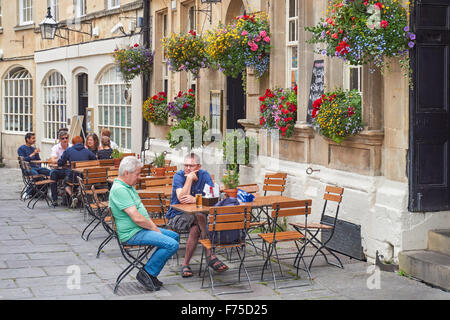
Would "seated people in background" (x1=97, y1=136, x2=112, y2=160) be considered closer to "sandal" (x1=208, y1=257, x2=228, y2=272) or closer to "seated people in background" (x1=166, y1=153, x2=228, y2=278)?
"seated people in background" (x1=166, y1=153, x2=228, y2=278)

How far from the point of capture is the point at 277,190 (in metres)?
10.4

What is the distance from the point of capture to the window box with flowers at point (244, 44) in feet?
36.5

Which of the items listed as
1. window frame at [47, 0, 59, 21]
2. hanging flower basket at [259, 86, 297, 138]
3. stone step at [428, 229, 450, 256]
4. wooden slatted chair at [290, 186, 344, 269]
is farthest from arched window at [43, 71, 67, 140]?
stone step at [428, 229, 450, 256]

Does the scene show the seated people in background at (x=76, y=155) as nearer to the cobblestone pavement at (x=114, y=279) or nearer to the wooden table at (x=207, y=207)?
the cobblestone pavement at (x=114, y=279)

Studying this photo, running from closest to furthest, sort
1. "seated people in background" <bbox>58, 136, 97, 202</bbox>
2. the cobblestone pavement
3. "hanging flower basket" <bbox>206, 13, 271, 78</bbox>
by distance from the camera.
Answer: the cobblestone pavement
"hanging flower basket" <bbox>206, 13, 271, 78</bbox>
"seated people in background" <bbox>58, 136, 97, 202</bbox>

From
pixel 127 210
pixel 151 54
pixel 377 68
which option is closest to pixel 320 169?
pixel 377 68

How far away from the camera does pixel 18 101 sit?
25.4 m

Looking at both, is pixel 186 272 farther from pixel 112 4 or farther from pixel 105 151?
pixel 112 4

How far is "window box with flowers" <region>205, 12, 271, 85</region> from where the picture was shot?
1113 centimetres

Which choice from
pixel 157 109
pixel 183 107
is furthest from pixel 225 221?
pixel 157 109

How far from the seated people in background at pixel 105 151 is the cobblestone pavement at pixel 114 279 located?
376cm

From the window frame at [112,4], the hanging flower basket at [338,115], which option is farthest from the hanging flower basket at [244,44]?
the window frame at [112,4]

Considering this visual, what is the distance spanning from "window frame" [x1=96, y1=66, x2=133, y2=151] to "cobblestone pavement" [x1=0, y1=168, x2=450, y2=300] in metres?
7.63
